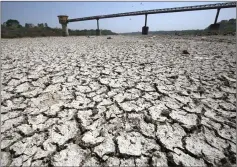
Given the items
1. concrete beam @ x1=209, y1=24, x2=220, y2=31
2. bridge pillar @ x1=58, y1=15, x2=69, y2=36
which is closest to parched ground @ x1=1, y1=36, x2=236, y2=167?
concrete beam @ x1=209, y1=24, x2=220, y2=31

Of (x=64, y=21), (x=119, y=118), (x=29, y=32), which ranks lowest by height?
(x=119, y=118)

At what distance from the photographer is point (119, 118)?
112 centimetres

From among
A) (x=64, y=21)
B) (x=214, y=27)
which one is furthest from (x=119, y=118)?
(x=64, y=21)

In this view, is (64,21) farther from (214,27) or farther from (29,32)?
(214,27)

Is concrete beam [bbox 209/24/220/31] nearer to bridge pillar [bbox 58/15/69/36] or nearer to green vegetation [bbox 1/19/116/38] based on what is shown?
bridge pillar [bbox 58/15/69/36]

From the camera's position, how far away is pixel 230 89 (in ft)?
4.98

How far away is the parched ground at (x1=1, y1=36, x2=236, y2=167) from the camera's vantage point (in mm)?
818

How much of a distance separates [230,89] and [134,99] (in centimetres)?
108

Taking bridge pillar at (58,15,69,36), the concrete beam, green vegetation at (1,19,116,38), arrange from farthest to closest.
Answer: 1. bridge pillar at (58,15,69,36)
2. green vegetation at (1,19,116,38)
3. the concrete beam

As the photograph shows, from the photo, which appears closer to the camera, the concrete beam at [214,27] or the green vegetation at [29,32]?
the concrete beam at [214,27]

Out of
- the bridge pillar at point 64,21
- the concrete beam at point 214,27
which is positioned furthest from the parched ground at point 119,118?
the bridge pillar at point 64,21

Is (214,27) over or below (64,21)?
below

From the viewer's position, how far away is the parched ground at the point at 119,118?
82 cm

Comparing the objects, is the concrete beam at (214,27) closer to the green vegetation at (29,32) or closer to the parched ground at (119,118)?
the parched ground at (119,118)
